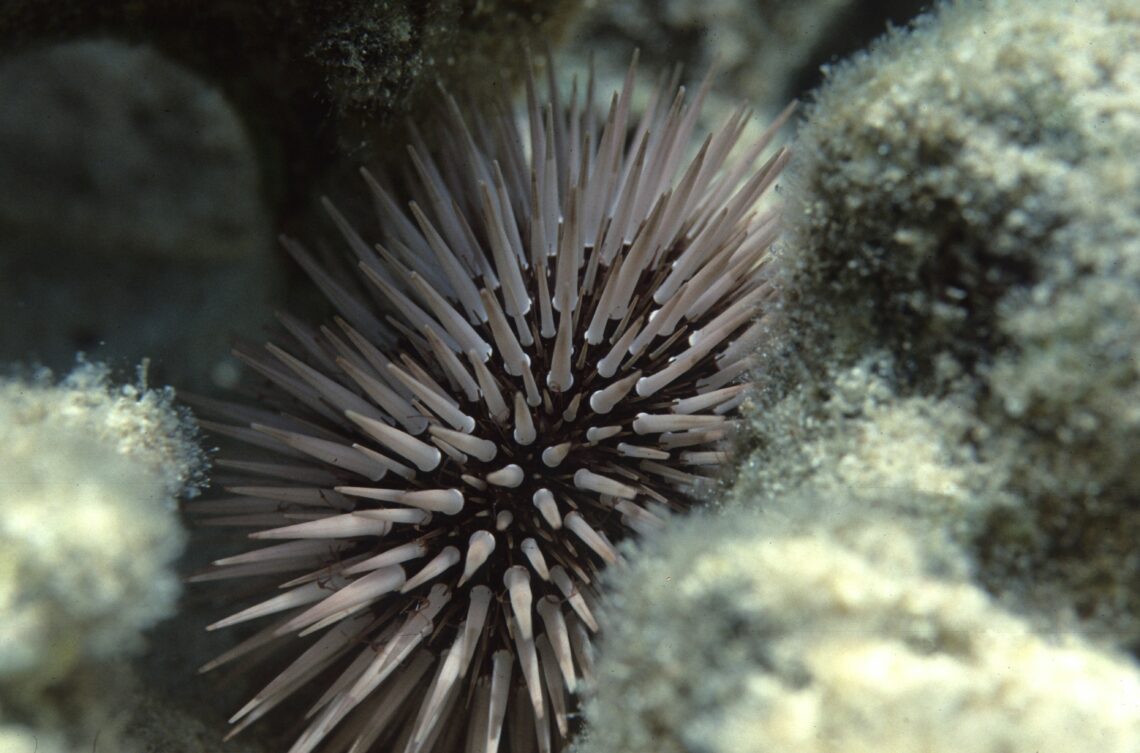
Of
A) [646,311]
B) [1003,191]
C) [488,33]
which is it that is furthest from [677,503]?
[488,33]

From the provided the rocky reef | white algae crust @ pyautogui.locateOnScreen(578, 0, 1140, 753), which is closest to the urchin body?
the rocky reef

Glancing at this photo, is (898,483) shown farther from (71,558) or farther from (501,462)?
(71,558)

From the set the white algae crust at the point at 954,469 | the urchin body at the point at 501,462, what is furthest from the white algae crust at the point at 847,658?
the urchin body at the point at 501,462

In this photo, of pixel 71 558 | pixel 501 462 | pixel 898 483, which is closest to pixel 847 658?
pixel 898 483

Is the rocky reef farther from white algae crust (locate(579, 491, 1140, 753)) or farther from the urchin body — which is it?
the urchin body

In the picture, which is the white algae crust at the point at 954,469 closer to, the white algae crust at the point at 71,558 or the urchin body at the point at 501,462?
the urchin body at the point at 501,462

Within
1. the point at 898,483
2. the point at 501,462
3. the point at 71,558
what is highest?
the point at 71,558

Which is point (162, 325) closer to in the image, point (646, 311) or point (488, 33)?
point (488, 33)
